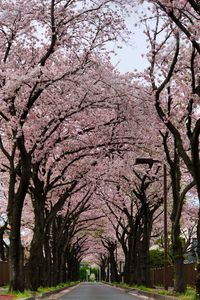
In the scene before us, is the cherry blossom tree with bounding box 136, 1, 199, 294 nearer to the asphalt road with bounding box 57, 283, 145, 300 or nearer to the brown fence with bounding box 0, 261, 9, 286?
the asphalt road with bounding box 57, 283, 145, 300

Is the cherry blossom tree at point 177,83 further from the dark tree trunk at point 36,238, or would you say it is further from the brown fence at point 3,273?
the brown fence at point 3,273

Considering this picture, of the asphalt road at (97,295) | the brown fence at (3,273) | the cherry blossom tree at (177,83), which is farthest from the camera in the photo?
the brown fence at (3,273)

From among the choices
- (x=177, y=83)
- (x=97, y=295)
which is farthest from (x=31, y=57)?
(x=97, y=295)

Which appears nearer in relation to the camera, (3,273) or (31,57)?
(31,57)

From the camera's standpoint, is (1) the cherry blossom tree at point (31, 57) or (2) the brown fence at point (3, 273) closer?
(1) the cherry blossom tree at point (31, 57)

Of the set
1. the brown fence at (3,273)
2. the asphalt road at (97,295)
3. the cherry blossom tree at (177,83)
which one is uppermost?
the cherry blossom tree at (177,83)

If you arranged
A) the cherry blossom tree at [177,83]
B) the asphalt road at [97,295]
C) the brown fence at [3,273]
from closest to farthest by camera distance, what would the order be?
the cherry blossom tree at [177,83] < the asphalt road at [97,295] < the brown fence at [3,273]

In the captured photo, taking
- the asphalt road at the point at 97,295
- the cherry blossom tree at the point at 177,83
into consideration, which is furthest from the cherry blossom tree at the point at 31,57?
the asphalt road at the point at 97,295

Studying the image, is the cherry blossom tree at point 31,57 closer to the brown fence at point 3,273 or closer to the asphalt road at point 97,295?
the asphalt road at point 97,295

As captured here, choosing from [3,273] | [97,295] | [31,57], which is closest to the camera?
[31,57]

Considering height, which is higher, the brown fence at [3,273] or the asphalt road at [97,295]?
the brown fence at [3,273]

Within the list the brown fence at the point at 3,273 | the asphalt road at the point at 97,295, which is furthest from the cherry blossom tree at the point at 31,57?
the brown fence at the point at 3,273

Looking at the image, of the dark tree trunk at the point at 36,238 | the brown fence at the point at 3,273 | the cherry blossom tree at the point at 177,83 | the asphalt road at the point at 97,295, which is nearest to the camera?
the cherry blossom tree at the point at 177,83

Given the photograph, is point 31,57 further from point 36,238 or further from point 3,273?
point 3,273
